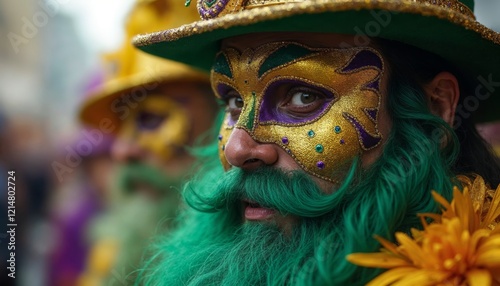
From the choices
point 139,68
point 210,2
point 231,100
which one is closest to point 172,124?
point 139,68

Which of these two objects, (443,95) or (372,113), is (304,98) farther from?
(443,95)

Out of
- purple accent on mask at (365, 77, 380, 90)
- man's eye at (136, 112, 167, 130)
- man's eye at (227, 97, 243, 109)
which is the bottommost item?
purple accent on mask at (365, 77, 380, 90)

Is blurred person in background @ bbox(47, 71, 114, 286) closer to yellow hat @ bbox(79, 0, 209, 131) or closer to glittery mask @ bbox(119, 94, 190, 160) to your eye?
yellow hat @ bbox(79, 0, 209, 131)

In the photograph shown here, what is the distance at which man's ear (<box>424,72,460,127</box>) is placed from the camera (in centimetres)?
200

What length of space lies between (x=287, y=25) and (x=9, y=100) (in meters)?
4.42

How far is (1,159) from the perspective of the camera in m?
4.26

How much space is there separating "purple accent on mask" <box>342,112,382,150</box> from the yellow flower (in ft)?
1.06

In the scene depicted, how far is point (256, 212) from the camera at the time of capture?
1939 mm

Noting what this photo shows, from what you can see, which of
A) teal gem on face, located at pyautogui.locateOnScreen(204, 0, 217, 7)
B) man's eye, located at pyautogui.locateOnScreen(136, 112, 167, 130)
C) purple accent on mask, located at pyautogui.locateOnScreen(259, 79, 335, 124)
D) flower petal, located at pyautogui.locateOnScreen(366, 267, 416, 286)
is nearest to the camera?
flower petal, located at pyautogui.locateOnScreen(366, 267, 416, 286)

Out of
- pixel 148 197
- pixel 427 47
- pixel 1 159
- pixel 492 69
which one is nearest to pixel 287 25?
pixel 427 47

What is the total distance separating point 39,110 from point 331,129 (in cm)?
521

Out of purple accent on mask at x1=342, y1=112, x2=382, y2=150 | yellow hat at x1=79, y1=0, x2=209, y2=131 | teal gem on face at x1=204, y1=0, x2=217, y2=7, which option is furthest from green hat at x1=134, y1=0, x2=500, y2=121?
yellow hat at x1=79, y1=0, x2=209, y2=131

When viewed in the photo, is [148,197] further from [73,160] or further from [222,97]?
[222,97]

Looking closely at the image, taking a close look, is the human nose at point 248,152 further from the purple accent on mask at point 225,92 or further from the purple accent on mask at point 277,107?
the purple accent on mask at point 225,92
